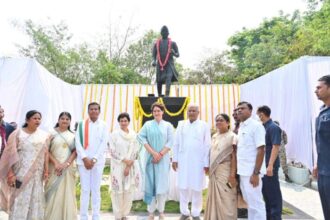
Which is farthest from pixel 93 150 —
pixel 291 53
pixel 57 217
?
pixel 291 53

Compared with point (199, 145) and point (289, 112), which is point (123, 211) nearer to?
point (199, 145)

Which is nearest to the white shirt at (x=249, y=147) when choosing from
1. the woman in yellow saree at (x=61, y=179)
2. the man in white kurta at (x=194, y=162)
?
the man in white kurta at (x=194, y=162)

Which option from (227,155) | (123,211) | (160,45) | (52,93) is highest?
(160,45)

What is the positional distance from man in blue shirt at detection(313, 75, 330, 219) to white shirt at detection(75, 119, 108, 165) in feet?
7.52

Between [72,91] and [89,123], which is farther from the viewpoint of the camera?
[72,91]

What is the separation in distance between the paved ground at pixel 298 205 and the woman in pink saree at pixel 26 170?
0.99 m

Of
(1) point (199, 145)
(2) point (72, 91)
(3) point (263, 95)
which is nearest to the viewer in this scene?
(1) point (199, 145)

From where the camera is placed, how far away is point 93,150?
3.55 meters

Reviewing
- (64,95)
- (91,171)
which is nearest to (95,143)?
(91,171)

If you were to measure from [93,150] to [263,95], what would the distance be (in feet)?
22.6

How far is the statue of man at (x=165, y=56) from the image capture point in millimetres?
6078

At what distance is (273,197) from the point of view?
11.5ft

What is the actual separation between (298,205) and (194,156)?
85.0 inches

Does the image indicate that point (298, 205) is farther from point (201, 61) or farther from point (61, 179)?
point (201, 61)
